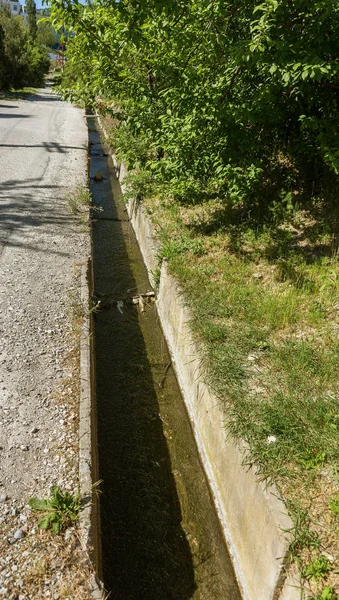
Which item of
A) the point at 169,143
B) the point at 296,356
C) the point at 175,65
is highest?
the point at 175,65

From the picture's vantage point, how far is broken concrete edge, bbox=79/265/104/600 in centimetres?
271

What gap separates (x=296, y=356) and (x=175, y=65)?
155 inches

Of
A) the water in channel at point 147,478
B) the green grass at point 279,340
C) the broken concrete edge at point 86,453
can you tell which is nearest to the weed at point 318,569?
the green grass at point 279,340

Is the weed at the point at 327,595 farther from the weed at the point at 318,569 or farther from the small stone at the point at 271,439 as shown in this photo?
the small stone at the point at 271,439

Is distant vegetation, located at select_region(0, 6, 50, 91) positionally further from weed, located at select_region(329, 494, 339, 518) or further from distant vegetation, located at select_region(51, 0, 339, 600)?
weed, located at select_region(329, 494, 339, 518)

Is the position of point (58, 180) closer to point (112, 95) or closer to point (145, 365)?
point (112, 95)

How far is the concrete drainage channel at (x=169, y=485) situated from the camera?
2.97 metres

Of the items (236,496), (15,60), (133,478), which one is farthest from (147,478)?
(15,60)

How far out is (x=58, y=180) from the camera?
34.3 ft

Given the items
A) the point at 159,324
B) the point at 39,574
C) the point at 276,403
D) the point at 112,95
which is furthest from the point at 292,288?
the point at 112,95

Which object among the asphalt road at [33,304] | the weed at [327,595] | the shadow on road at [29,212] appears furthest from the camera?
the shadow on road at [29,212]

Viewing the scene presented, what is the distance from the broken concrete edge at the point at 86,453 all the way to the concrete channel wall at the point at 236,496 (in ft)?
3.53

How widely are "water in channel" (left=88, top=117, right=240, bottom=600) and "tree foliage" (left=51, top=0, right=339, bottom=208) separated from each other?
7.75 ft

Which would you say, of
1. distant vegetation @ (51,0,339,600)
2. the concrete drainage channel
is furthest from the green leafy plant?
distant vegetation @ (51,0,339,600)
